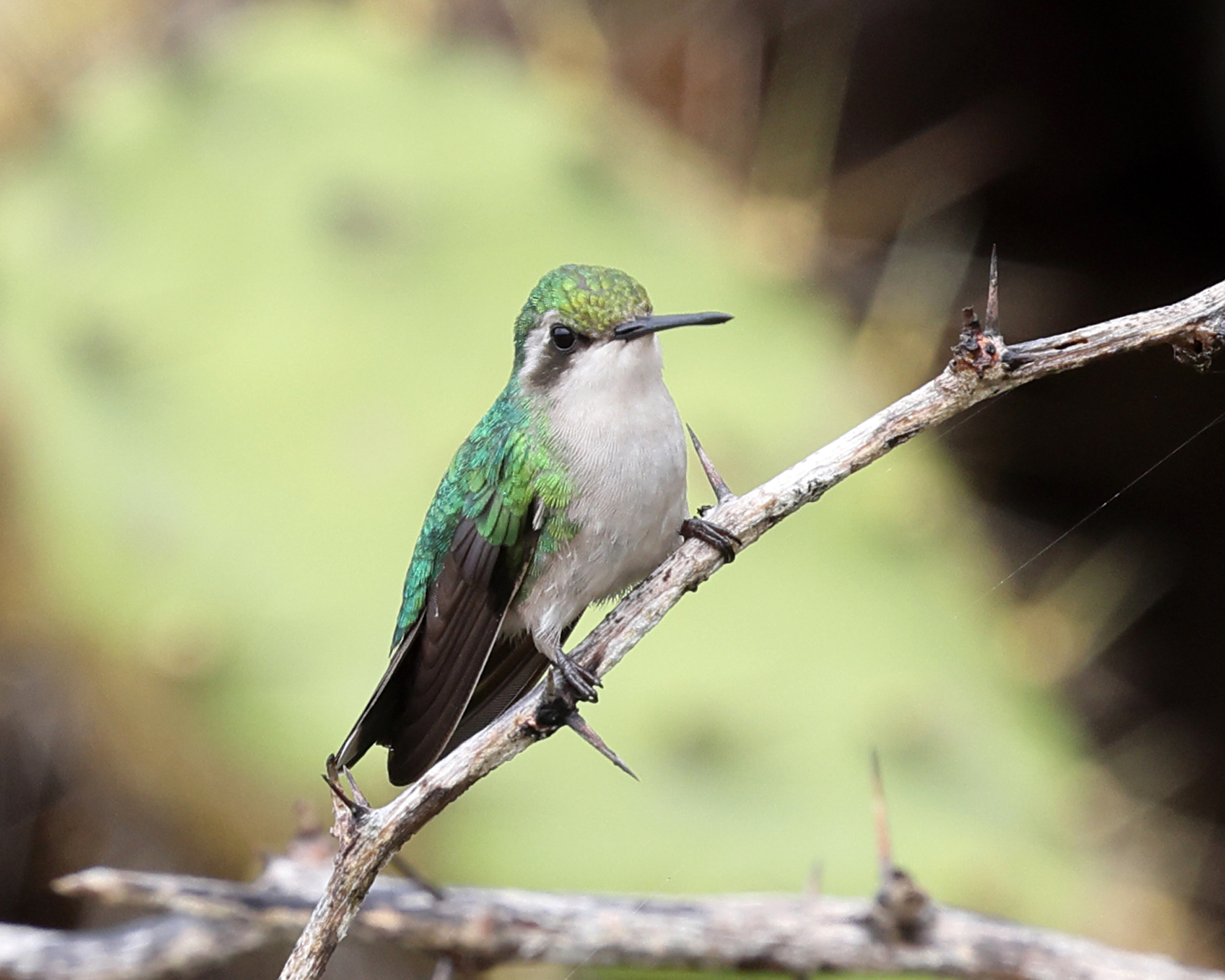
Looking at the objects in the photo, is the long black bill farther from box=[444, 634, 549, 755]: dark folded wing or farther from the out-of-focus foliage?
the out-of-focus foliage

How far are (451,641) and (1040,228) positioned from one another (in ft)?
15.8

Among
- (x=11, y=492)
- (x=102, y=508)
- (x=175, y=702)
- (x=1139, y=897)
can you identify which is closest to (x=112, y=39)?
(x=11, y=492)

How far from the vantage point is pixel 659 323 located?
2141mm

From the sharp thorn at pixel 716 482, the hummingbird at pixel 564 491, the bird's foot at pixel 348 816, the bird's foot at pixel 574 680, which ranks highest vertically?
the hummingbird at pixel 564 491

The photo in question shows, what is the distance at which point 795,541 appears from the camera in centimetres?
419

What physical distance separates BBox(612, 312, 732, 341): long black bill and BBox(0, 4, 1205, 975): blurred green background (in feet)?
5.15

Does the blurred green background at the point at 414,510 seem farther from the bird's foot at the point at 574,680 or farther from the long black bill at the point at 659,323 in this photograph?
the long black bill at the point at 659,323

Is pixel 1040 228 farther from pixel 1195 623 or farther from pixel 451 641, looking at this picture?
pixel 451 641

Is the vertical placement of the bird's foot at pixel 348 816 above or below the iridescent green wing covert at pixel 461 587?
below

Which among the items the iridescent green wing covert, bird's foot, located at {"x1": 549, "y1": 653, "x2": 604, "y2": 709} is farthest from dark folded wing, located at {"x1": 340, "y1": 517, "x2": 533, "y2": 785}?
bird's foot, located at {"x1": 549, "y1": 653, "x2": 604, "y2": 709}

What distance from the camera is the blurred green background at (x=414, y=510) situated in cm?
362

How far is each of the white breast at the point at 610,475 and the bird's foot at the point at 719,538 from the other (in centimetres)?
17

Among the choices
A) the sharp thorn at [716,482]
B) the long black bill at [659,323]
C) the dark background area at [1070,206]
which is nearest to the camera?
the long black bill at [659,323]

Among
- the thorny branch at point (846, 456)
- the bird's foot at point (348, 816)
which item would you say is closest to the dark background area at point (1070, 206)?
the thorny branch at point (846, 456)
